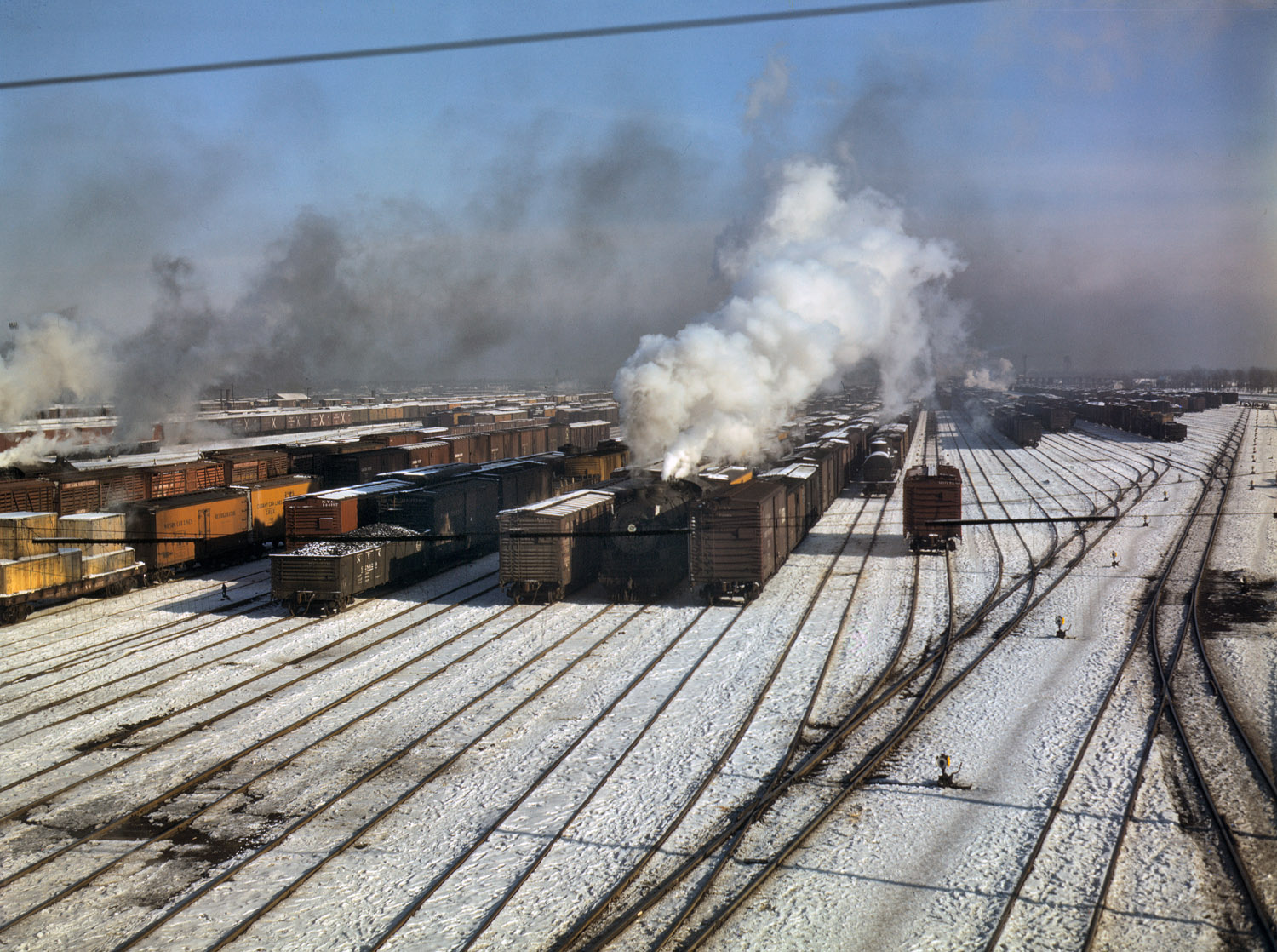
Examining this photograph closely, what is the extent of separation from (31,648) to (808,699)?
19.6 metres

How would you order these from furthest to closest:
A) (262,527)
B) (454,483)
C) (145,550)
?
1. (262,527)
2. (454,483)
3. (145,550)

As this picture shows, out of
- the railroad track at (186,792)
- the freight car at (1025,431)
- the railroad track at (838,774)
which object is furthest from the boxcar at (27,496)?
the freight car at (1025,431)

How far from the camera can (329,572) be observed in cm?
2364

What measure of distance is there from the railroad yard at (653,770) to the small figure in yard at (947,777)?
0.08 metres

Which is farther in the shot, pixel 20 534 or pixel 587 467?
pixel 587 467

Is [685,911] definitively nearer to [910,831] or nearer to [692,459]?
[910,831]

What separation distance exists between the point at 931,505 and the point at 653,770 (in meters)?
20.1

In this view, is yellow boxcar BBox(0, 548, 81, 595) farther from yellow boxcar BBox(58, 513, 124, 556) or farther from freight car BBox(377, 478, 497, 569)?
freight car BBox(377, 478, 497, 569)

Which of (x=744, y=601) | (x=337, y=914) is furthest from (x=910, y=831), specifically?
(x=744, y=601)

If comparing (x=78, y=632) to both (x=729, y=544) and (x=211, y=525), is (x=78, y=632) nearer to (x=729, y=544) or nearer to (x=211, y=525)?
(x=211, y=525)

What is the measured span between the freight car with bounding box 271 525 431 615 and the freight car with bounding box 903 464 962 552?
57.7 ft

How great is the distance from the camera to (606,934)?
960 cm

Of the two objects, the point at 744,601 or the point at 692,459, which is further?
the point at 692,459

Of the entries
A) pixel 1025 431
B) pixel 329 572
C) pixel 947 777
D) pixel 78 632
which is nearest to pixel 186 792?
pixel 329 572
